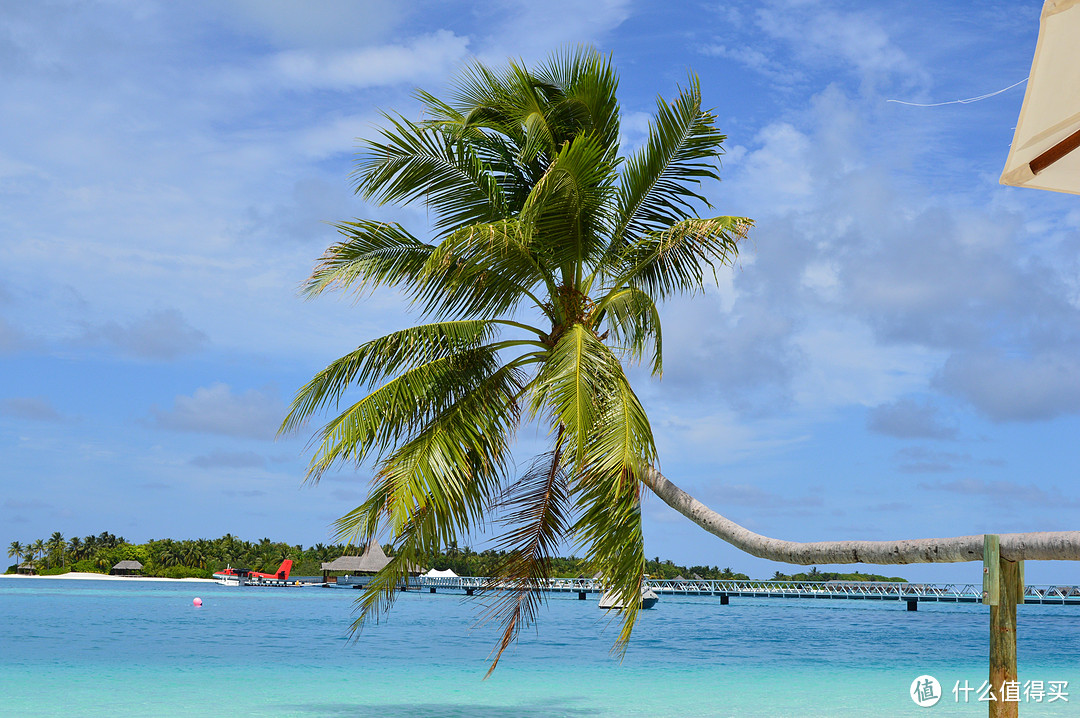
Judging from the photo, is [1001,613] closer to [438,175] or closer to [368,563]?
[438,175]

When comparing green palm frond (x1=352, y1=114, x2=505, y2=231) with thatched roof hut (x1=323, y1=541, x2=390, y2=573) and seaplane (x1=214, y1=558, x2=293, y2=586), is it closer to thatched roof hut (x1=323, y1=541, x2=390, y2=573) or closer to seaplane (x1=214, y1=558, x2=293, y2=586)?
thatched roof hut (x1=323, y1=541, x2=390, y2=573)

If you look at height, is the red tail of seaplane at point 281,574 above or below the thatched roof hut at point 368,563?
below

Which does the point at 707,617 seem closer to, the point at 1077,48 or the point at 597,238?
the point at 597,238

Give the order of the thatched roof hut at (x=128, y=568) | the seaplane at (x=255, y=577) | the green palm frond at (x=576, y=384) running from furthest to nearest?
the thatched roof hut at (x=128, y=568)
the seaplane at (x=255, y=577)
the green palm frond at (x=576, y=384)

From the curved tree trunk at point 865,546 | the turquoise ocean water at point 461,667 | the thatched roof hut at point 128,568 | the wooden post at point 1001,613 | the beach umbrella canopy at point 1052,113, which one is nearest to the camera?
the beach umbrella canopy at point 1052,113

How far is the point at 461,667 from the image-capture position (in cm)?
2116

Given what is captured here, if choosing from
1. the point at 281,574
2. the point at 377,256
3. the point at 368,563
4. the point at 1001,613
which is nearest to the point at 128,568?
the point at 281,574

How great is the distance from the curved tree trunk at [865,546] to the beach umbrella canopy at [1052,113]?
5.12 feet

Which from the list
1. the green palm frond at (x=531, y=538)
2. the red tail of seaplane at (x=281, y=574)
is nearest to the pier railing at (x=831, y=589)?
the red tail of seaplane at (x=281, y=574)

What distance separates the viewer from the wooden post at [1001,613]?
13.1 ft

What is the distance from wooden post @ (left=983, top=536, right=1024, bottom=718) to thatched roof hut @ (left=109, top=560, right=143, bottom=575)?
94.3 m

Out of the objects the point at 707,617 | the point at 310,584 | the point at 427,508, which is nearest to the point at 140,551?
the point at 310,584

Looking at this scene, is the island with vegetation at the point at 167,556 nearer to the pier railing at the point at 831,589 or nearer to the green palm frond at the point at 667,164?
the pier railing at the point at 831,589

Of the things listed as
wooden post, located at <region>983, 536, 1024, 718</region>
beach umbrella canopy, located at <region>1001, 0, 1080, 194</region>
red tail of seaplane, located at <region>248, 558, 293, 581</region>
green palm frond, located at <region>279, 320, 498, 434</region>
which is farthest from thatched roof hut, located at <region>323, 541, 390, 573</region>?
beach umbrella canopy, located at <region>1001, 0, 1080, 194</region>
